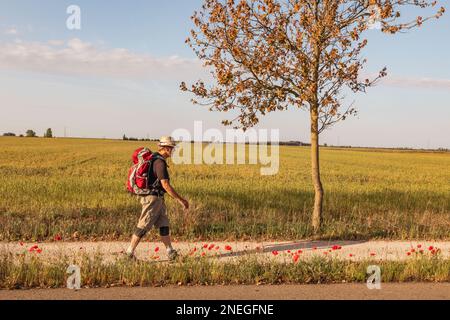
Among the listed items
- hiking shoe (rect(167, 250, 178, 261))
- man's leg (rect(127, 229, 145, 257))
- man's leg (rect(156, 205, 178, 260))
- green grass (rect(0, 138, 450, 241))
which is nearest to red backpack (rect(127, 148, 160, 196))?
man's leg (rect(156, 205, 178, 260))

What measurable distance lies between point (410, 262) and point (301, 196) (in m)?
9.32

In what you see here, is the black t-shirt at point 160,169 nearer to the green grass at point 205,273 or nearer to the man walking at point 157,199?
the man walking at point 157,199

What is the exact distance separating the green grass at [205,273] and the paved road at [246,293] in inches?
9.6

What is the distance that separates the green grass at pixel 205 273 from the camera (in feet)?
20.0

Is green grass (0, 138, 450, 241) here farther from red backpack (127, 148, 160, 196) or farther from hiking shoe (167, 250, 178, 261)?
red backpack (127, 148, 160, 196)

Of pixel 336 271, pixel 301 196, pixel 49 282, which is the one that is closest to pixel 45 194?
pixel 301 196

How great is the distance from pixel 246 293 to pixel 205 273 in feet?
2.71

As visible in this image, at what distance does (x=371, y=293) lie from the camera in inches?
229

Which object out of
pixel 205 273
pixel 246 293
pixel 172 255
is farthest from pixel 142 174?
pixel 246 293

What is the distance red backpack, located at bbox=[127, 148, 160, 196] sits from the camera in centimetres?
740

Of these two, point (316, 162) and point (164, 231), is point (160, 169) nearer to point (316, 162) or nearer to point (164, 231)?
point (164, 231)

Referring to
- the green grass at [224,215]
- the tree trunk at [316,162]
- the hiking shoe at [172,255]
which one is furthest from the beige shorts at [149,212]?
the tree trunk at [316,162]

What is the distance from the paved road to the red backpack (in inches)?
78.0
